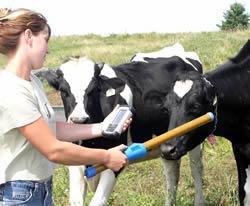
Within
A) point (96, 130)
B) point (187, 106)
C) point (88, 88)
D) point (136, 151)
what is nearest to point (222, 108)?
point (187, 106)

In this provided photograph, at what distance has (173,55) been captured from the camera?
6793 mm

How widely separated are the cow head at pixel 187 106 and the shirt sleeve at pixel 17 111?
1.89 metres

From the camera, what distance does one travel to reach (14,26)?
2.72 metres

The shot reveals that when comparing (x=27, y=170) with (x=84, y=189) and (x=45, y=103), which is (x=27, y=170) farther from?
(x=84, y=189)

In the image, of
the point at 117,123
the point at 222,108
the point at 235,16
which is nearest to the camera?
the point at 117,123

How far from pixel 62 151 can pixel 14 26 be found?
0.65 m

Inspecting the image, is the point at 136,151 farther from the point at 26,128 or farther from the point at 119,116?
Answer: the point at 26,128

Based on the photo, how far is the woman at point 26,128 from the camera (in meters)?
2.69

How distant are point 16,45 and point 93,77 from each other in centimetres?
261

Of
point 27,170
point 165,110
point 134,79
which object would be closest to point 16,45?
point 27,170

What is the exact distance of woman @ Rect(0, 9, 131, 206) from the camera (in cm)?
269

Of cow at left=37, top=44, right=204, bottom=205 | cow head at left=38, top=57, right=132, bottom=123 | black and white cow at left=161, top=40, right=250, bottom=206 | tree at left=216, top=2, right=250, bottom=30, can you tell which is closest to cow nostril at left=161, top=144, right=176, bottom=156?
black and white cow at left=161, top=40, right=250, bottom=206

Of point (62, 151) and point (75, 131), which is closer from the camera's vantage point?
point (62, 151)

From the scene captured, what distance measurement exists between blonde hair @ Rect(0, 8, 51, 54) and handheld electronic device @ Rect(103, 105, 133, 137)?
0.63m
